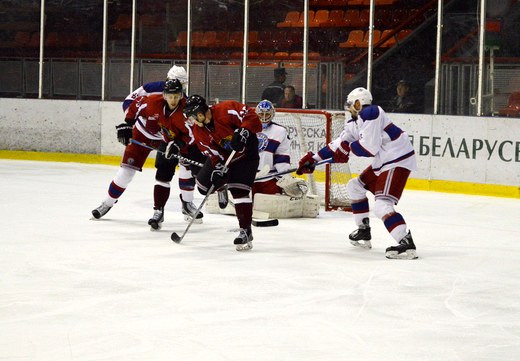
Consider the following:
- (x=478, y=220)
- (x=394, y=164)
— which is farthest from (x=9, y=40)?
(x=394, y=164)

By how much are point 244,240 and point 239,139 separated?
632 millimetres

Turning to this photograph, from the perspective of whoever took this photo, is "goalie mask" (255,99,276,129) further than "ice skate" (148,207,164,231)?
Yes

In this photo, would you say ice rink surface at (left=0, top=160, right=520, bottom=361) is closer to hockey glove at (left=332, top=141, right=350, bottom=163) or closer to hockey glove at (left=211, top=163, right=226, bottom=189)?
hockey glove at (left=211, top=163, right=226, bottom=189)

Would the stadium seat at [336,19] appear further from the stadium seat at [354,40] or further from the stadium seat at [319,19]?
the stadium seat at [354,40]

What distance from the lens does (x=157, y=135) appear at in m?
7.07

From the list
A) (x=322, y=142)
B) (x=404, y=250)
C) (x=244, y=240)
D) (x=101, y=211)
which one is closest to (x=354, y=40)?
(x=322, y=142)

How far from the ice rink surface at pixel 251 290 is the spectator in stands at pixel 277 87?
11.2 ft

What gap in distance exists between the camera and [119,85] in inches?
467

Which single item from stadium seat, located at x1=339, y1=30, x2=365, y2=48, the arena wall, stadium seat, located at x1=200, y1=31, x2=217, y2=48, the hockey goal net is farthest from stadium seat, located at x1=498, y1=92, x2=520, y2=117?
stadium seat, located at x1=200, y1=31, x2=217, y2=48

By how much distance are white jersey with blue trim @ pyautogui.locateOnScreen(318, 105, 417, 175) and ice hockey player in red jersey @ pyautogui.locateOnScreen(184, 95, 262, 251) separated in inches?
24.0

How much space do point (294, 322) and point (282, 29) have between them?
7308 mm

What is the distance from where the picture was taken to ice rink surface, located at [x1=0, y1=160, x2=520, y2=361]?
3699 mm

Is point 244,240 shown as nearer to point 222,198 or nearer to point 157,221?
point 222,198

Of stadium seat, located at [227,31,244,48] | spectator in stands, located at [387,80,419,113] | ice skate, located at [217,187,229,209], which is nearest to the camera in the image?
ice skate, located at [217,187,229,209]
